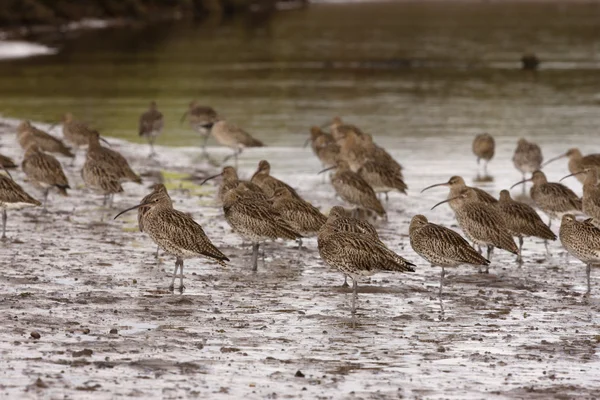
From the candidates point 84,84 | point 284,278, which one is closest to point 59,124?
point 84,84

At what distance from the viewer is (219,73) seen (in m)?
42.5

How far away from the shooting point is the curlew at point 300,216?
14.8m

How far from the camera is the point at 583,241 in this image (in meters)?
13.4

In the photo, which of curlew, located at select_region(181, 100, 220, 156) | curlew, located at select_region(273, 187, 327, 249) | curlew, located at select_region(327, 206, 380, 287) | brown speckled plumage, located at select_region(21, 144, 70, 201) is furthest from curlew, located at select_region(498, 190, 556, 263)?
curlew, located at select_region(181, 100, 220, 156)

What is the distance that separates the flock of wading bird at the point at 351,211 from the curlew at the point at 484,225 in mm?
13

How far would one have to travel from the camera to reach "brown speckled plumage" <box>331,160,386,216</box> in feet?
56.7

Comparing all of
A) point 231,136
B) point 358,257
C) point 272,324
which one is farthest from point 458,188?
point 231,136

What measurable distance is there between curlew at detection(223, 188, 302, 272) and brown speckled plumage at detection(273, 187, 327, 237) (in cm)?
35

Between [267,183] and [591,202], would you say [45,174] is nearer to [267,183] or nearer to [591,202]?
[267,183]

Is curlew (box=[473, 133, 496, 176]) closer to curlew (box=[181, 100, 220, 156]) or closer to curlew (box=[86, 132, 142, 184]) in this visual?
curlew (box=[181, 100, 220, 156])

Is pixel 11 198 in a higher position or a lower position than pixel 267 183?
lower

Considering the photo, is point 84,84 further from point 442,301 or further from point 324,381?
point 324,381

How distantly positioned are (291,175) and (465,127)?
786cm

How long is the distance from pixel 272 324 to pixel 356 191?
624 centimetres
